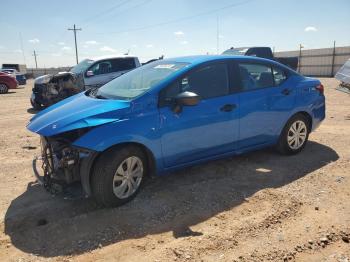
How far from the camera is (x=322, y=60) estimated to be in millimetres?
30141

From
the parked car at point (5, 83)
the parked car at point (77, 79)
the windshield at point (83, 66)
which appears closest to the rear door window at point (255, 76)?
the parked car at point (77, 79)

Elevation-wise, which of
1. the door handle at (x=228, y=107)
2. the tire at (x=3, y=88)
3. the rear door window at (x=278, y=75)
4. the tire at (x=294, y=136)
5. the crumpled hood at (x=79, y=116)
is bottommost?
the tire at (x=3, y=88)

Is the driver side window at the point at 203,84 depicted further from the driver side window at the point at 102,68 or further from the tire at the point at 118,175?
the driver side window at the point at 102,68

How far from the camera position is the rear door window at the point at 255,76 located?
5094mm

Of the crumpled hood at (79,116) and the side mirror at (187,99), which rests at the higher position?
the side mirror at (187,99)

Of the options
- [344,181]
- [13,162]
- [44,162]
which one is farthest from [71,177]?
[344,181]

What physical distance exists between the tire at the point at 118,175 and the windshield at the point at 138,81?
2.40 feet

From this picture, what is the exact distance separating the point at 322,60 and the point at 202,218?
2977 cm

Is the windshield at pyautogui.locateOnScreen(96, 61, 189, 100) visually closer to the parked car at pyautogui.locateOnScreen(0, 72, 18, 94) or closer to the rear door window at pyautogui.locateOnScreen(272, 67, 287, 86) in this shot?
the rear door window at pyautogui.locateOnScreen(272, 67, 287, 86)

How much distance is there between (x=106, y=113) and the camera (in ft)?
12.9

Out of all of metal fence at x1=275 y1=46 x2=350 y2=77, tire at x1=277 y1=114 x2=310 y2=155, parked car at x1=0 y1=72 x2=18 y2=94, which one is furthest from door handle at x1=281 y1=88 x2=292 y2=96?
metal fence at x1=275 y1=46 x2=350 y2=77

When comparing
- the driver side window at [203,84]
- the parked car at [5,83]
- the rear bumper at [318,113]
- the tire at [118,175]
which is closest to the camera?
the tire at [118,175]

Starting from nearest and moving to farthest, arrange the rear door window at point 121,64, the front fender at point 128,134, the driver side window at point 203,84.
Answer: the front fender at point 128,134 < the driver side window at point 203,84 < the rear door window at point 121,64

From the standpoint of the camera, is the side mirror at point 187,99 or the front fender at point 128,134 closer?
the front fender at point 128,134
